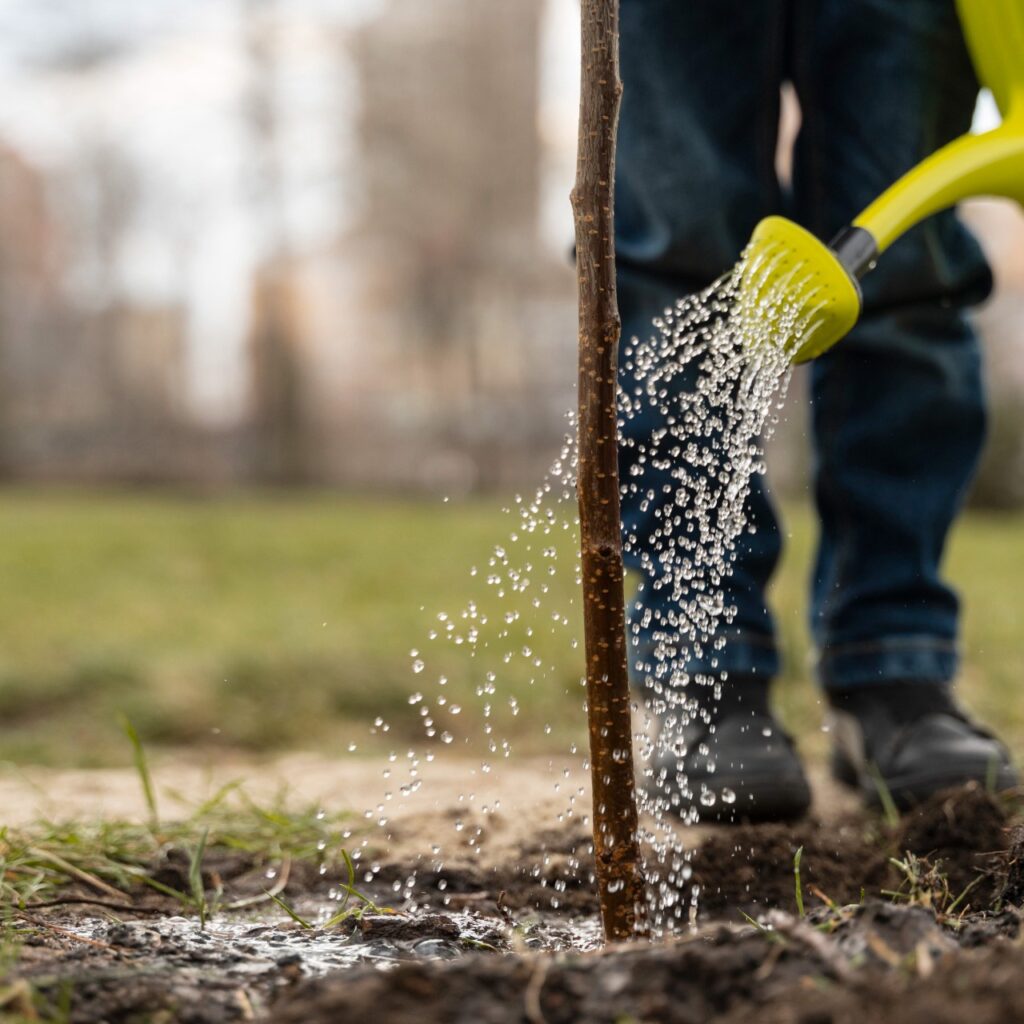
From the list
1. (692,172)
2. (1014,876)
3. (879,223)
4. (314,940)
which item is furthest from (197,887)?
(692,172)

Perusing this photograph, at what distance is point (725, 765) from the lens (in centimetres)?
156

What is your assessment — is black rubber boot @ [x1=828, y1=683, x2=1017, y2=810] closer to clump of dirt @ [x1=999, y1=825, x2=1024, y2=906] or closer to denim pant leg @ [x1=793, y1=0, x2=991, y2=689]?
denim pant leg @ [x1=793, y1=0, x2=991, y2=689]

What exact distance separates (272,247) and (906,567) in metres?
12.4

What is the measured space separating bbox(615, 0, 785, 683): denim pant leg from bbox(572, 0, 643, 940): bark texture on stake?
0.57m

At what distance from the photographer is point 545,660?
3.44 metres

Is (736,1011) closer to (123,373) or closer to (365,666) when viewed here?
(365,666)

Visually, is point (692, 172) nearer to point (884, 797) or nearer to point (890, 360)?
point (890, 360)

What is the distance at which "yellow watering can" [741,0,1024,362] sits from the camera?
1114mm

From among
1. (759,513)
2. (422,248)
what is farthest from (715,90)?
(422,248)

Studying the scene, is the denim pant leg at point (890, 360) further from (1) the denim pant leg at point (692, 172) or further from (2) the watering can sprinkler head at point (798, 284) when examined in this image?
(2) the watering can sprinkler head at point (798, 284)

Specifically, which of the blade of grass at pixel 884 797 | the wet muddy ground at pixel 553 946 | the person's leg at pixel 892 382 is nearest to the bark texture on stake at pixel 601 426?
the wet muddy ground at pixel 553 946

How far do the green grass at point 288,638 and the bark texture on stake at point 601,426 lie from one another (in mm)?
594

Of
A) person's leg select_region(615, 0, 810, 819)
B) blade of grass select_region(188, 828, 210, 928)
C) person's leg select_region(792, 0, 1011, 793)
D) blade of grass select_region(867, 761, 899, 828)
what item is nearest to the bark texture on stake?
blade of grass select_region(188, 828, 210, 928)

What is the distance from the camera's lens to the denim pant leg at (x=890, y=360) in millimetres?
1640
